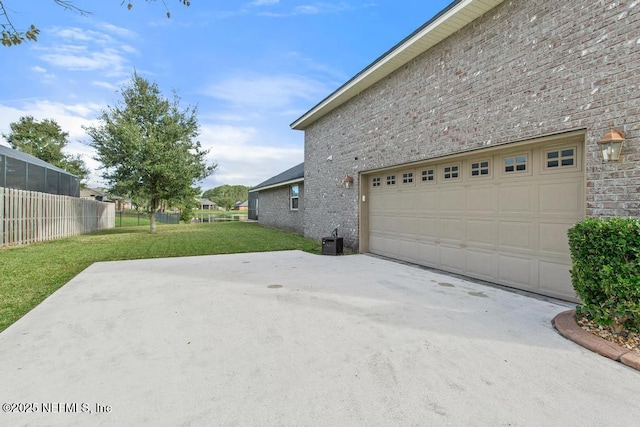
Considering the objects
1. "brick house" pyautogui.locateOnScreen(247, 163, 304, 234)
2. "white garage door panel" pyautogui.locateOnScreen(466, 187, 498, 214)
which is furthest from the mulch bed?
"brick house" pyautogui.locateOnScreen(247, 163, 304, 234)

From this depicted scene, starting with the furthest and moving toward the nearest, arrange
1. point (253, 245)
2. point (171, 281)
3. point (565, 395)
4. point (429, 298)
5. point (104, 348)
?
point (253, 245), point (171, 281), point (429, 298), point (104, 348), point (565, 395)

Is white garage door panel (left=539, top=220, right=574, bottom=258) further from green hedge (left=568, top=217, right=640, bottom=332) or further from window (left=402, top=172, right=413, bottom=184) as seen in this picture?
window (left=402, top=172, right=413, bottom=184)

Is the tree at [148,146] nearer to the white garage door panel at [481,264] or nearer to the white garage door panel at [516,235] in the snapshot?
the white garage door panel at [481,264]

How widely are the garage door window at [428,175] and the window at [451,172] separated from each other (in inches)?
12.0

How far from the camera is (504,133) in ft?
16.0

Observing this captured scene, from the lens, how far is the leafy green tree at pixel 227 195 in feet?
280

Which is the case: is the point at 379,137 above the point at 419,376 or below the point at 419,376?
above

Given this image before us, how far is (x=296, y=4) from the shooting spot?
297 inches

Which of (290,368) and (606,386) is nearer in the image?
(606,386)

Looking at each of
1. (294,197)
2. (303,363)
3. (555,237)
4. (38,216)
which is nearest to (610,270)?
(555,237)

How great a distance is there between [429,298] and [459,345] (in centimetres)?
154

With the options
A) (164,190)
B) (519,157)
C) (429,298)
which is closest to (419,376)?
(429,298)

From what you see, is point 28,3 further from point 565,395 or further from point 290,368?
point 565,395

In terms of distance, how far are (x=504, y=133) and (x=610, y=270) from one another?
2779 mm
